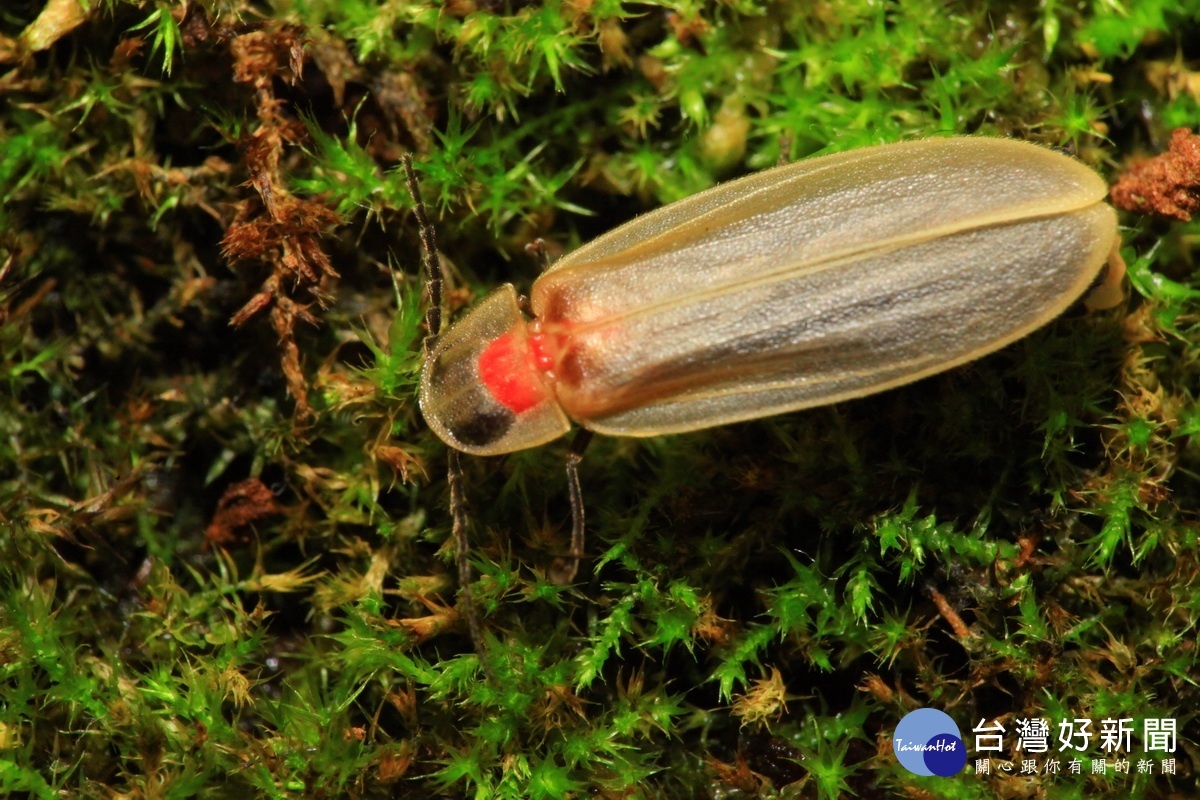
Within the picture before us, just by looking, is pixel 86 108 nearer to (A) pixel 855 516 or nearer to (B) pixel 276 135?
(B) pixel 276 135

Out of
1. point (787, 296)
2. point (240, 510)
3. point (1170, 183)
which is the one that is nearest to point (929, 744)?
point (787, 296)

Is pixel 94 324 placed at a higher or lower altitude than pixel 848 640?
higher

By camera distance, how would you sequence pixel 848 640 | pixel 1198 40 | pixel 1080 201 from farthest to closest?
pixel 1198 40, pixel 848 640, pixel 1080 201

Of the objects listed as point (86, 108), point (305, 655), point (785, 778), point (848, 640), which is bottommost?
point (785, 778)

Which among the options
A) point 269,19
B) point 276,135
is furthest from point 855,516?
point 269,19

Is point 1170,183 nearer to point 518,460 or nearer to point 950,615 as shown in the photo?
point 950,615

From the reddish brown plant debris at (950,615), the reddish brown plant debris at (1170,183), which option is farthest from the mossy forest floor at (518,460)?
the reddish brown plant debris at (1170,183)

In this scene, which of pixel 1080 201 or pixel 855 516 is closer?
pixel 1080 201

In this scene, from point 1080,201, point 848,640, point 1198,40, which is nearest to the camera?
point 1080,201

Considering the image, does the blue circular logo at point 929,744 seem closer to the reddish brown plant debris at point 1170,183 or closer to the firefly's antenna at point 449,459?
the firefly's antenna at point 449,459
